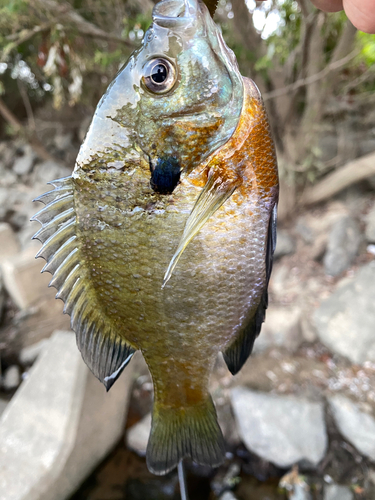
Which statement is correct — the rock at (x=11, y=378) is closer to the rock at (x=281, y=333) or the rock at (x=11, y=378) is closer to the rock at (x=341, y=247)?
the rock at (x=281, y=333)

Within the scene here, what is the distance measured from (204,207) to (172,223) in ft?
0.38

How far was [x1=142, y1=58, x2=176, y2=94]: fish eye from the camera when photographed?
0.74m

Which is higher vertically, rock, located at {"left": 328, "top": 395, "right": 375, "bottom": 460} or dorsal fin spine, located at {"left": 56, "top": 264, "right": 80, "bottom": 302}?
dorsal fin spine, located at {"left": 56, "top": 264, "right": 80, "bottom": 302}

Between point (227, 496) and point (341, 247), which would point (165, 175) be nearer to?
point (227, 496)

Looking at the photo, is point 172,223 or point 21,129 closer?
point 172,223

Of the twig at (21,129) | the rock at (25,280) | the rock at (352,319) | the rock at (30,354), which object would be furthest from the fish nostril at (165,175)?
the twig at (21,129)

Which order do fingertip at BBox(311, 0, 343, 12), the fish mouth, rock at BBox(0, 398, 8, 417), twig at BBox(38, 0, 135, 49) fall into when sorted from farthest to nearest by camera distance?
1. rock at BBox(0, 398, 8, 417)
2. twig at BBox(38, 0, 135, 49)
3. fingertip at BBox(311, 0, 343, 12)
4. the fish mouth

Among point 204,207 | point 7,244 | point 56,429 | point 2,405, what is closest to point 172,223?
point 204,207

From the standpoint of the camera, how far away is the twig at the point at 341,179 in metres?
4.33

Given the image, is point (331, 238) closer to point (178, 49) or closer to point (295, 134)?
point (295, 134)

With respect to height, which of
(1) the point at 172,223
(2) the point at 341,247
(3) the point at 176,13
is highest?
(3) the point at 176,13

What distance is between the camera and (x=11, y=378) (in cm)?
407

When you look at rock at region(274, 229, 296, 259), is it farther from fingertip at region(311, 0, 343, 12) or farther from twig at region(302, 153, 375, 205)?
fingertip at region(311, 0, 343, 12)

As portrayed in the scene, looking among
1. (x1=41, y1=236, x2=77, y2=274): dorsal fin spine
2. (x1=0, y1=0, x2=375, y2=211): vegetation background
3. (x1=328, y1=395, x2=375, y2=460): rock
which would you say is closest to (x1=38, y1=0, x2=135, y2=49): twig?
(x1=0, y1=0, x2=375, y2=211): vegetation background
